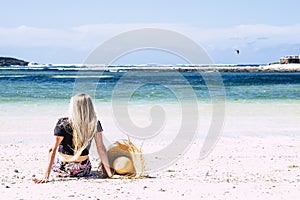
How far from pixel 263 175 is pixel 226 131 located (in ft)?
19.6

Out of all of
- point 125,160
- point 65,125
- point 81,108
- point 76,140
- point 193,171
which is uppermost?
point 81,108

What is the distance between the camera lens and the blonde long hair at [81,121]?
7570 millimetres

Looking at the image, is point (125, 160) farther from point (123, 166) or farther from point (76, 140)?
point (76, 140)

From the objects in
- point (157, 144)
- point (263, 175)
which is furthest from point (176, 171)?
point (157, 144)

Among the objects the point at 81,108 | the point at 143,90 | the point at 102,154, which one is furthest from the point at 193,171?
the point at 143,90

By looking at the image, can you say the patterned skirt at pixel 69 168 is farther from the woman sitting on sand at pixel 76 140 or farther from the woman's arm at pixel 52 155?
the woman's arm at pixel 52 155

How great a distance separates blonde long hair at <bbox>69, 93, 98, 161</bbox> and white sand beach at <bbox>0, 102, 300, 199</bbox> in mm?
534

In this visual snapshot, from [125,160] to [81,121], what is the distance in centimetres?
98

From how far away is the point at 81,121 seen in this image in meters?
7.61

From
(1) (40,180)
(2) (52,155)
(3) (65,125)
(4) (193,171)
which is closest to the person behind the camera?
(1) (40,180)

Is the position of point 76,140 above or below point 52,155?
above

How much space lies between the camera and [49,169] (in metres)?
7.48

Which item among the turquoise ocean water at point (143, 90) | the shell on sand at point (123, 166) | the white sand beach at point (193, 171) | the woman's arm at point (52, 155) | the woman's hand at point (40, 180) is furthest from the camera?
the turquoise ocean water at point (143, 90)

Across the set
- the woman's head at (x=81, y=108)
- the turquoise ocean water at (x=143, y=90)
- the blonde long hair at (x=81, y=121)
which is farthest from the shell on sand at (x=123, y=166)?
the turquoise ocean water at (x=143, y=90)
